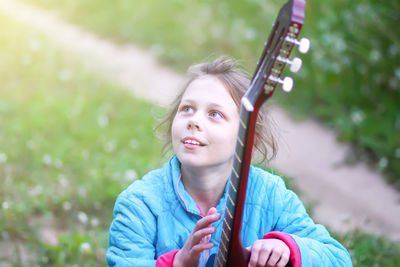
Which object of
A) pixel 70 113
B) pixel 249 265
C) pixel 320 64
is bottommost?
pixel 70 113

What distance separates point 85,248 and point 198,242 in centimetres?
126

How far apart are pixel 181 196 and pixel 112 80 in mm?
4025

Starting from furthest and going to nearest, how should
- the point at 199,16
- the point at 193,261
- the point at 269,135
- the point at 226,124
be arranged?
the point at 199,16 → the point at 269,135 → the point at 226,124 → the point at 193,261

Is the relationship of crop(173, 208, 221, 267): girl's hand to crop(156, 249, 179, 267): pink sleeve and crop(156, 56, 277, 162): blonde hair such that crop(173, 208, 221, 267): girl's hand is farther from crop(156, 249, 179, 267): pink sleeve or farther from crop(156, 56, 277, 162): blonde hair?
crop(156, 56, 277, 162): blonde hair

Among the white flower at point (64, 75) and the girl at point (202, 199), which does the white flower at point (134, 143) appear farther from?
the girl at point (202, 199)

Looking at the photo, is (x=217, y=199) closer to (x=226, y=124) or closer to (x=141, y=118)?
(x=226, y=124)

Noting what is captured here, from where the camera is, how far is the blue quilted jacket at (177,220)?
1.79 metres

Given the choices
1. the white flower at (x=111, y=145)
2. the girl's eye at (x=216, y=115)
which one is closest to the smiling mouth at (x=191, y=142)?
the girl's eye at (x=216, y=115)

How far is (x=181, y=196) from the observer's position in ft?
6.07

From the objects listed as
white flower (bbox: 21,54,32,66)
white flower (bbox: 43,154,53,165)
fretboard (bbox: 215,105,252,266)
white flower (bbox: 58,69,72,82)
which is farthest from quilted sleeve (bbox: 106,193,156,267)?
white flower (bbox: 21,54,32,66)

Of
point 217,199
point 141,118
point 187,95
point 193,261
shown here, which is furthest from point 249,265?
point 141,118

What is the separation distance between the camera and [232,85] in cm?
190

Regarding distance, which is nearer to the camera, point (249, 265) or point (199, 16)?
point (249, 265)

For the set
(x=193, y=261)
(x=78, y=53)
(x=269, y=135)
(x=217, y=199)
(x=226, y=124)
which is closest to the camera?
(x=193, y=261)
